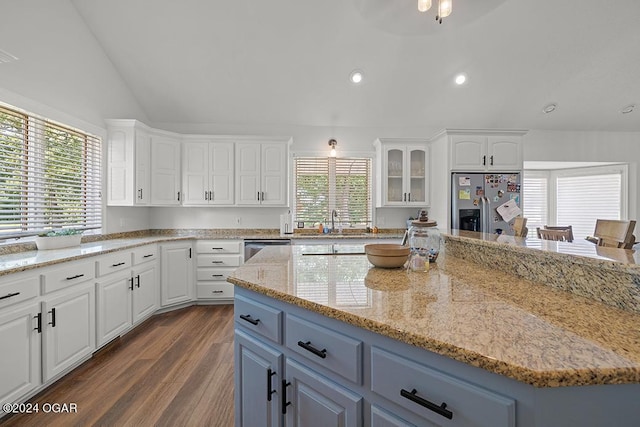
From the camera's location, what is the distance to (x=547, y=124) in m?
4.39

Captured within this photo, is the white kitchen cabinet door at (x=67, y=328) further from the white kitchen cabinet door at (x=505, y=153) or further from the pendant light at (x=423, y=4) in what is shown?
the white kitchen cabinet door at (x=505, y=153)

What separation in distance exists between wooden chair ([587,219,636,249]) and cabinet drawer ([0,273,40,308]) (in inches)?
162

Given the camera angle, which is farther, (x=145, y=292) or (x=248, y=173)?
(x=248, y=173)

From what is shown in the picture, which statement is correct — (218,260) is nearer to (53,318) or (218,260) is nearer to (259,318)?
(53,318)

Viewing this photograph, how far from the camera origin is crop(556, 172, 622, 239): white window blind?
4.74 metres

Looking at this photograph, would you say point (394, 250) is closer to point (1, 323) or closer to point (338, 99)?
point (1, 323)

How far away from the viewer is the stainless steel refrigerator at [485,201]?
364cm

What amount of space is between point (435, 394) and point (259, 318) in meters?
0.76

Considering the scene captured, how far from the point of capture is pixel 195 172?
399 cm

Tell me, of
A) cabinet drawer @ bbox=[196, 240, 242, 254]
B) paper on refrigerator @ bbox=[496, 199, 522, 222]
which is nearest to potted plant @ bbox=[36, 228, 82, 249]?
cabinet drawer @ bbox=[196, 240, 242, 254]

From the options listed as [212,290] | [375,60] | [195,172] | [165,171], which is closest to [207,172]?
[195,172]

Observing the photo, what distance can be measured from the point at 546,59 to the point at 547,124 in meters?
1.32

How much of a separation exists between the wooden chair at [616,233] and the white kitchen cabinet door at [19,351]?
4129 mm

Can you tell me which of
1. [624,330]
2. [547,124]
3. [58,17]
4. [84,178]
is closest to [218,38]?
[58,17]
